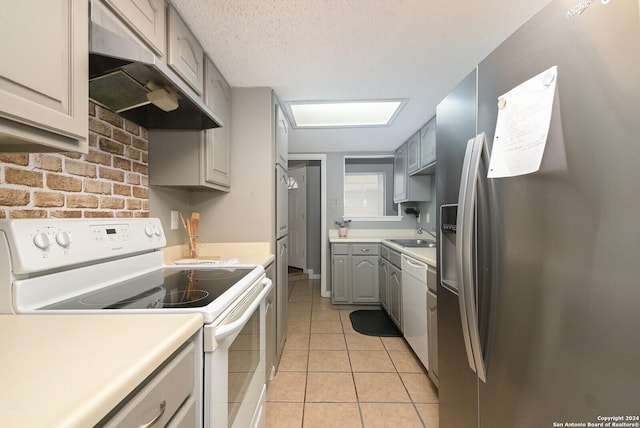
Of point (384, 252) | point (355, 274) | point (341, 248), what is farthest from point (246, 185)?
point (355, 274)

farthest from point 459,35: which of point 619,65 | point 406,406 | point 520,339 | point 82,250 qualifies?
point 406,406

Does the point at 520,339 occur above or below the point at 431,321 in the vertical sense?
above

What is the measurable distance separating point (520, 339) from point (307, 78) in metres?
1.84

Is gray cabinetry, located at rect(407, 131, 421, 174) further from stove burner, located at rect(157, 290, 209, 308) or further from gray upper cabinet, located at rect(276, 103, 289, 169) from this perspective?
stove burner, located at rect(157, 290, 209, 308)

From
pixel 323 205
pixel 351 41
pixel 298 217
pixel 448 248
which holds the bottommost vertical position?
pixel 448 248

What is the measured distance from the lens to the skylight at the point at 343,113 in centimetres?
226

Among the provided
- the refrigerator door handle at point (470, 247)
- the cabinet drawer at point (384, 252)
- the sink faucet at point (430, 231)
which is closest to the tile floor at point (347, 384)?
the cabinet drawer at point (384, 252)

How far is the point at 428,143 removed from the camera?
8.32 feet

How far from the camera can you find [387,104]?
7.54ft

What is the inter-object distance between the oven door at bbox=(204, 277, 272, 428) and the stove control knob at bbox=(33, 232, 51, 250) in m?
0.58

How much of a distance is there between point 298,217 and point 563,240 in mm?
4623

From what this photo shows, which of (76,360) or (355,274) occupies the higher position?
(76,360)

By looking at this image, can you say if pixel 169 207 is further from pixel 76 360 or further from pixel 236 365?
pixel 76 360

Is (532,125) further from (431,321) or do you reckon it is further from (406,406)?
(406,406)
